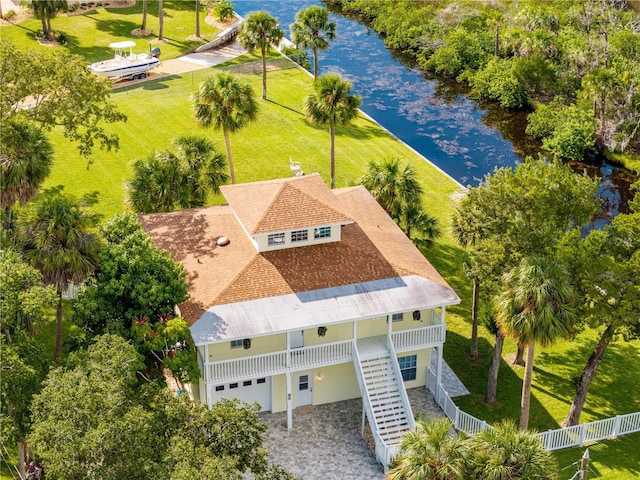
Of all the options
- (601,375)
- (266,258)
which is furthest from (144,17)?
(601,375)

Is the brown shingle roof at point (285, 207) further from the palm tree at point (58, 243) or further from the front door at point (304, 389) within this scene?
the palm tree at point (58, 243)

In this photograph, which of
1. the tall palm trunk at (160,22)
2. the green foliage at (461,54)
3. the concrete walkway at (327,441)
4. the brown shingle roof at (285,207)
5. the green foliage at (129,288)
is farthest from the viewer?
the green foliage at (461,54)

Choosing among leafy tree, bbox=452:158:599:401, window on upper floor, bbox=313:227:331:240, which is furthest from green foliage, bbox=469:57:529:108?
window on upper floor, bbox=313:227:331:240

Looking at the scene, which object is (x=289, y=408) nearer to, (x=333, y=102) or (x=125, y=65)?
(x=333, y=102)

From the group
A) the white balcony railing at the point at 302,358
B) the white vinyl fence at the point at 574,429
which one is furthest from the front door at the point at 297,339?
the white vinyl fence at the point at 574,429

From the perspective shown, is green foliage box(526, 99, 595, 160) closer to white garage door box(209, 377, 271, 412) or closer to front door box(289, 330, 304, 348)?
front door box(289, 330, 304, 348)
